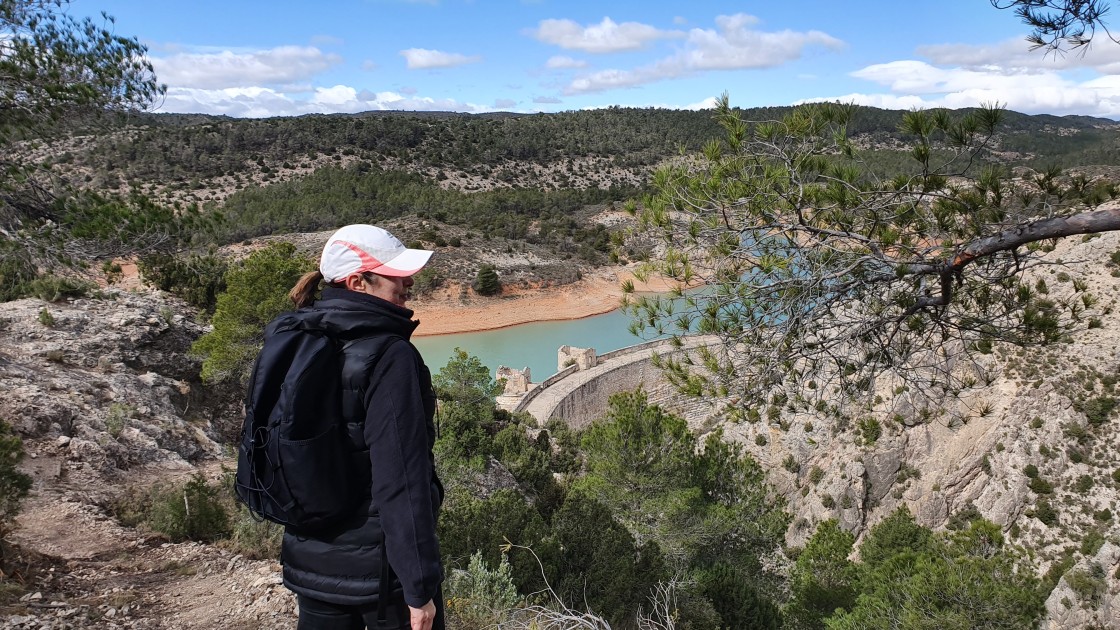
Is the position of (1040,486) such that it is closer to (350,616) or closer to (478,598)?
(478,598)

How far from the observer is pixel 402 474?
1426mm

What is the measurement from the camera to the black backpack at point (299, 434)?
4.65 feet

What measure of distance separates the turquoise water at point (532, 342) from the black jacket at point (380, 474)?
19706 mm

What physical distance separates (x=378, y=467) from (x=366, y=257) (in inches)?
20.5

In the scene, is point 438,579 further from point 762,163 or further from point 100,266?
point 100,266

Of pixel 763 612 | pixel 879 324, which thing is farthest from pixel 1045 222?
pixel 763 612

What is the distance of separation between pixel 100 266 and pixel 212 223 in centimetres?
86

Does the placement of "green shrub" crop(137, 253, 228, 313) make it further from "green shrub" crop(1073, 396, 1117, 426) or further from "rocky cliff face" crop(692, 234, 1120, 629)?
"green shrub" crop(1073, 396, 1117, 426)

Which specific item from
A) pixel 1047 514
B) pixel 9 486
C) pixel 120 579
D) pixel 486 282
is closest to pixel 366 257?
pixel 120 579

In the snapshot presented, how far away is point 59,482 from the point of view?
5062 millimetres

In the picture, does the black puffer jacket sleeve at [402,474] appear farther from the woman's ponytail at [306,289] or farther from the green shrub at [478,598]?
the green shrub at [478,598]

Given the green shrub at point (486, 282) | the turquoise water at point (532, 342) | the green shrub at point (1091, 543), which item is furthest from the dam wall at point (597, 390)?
the green shrub at point (486, 282)

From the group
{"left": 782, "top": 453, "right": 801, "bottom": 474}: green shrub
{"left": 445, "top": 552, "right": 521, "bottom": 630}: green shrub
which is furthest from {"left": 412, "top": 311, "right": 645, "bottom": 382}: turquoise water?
{"left": 445, "top": 552, "right": 521, "bottom": 630}: green shrub

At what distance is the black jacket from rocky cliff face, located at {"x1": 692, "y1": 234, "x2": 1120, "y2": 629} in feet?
29.4
